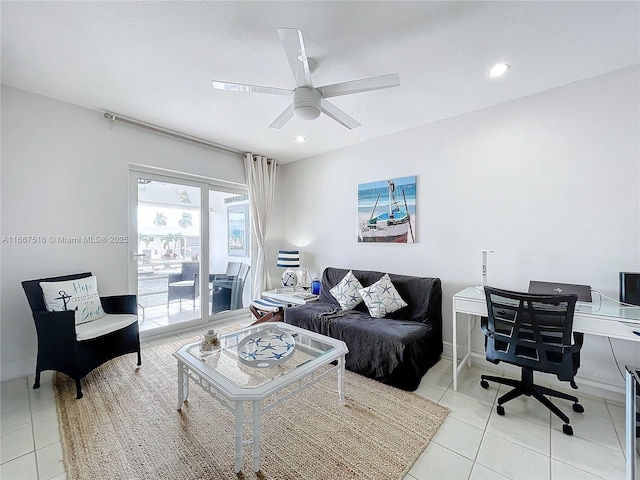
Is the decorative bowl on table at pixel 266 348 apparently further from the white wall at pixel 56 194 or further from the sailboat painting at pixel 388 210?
the white wall at pixel 56 194

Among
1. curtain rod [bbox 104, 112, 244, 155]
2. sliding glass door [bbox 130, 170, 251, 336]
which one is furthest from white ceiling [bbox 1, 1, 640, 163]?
sliding glass door [bbox 130, 170, 251, 336]

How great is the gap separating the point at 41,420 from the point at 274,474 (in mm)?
1746

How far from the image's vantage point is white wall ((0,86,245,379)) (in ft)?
7.76

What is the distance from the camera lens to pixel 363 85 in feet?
Result: 5.65

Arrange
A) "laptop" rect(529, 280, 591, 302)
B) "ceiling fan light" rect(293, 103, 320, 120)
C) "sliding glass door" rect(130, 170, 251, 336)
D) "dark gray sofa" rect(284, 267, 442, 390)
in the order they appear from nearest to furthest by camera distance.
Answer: "ceiling fan light" rect(293, 103, 320, 120) → "laptop" rect(529, 280, 591, 302) → "dark gray sofa" rect(284, 267, 442, 390) → "sliding glass door" rect(130, 170, 251, 336)

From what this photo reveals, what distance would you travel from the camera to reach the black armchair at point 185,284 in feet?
11.5

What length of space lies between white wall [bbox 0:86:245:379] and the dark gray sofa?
2.22 metres

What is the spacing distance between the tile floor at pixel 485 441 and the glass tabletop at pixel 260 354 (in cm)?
85

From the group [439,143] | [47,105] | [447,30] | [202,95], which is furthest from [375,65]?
[47,105]

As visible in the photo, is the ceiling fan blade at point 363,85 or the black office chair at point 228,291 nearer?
the ceiling fan blade at point 363,85

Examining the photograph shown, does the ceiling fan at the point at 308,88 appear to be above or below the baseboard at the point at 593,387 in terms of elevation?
above

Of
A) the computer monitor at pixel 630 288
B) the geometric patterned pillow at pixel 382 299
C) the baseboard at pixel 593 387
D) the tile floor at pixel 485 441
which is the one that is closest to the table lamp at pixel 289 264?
the geometric patterned pillow at pixel 382 299

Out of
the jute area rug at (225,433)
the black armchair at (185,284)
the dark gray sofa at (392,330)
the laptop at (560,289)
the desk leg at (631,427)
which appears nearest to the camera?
the desk leg at (631,427)

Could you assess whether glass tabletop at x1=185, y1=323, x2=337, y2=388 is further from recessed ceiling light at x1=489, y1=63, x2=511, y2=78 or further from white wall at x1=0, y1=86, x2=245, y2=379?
recessed ceiling light at x1=489, y1=63, x2=511, y2=78
